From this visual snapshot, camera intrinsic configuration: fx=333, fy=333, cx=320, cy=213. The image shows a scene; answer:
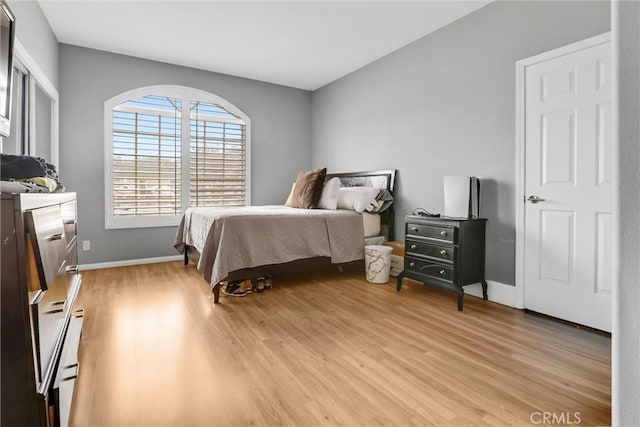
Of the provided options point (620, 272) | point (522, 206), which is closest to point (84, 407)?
point (620, 272)

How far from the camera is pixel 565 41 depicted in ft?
8.21

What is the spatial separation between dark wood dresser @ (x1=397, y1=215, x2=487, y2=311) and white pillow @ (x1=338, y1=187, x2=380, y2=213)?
0.76 metres

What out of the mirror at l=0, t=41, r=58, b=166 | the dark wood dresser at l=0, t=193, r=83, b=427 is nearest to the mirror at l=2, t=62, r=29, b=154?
the mirror at l=0, t=41, r=58, b=166

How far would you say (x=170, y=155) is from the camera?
4.59 metres

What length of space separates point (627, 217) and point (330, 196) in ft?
11.3

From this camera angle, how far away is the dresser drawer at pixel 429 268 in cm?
287

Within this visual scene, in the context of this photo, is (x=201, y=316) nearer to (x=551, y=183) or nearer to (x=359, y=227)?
(x=359, y=227)

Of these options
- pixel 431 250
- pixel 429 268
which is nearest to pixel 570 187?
pixel 431 250

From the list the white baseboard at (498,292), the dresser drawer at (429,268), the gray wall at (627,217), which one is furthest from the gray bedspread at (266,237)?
the gray wall at (627,217)

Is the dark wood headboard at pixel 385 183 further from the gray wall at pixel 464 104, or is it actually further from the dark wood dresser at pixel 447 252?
the dark wood dresser at pixel 447 252

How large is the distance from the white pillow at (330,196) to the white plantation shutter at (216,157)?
65.9 inches

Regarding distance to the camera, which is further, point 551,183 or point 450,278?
point 450,278

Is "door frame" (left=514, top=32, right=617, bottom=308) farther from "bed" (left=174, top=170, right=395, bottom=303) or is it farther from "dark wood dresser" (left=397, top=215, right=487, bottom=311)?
"bed" (left=174, top=170, right=395, bottom=303)

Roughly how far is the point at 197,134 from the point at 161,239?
1565mm
